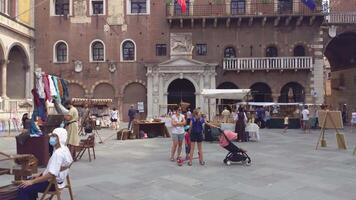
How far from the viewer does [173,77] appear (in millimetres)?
28266

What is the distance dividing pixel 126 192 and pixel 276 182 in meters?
3.20

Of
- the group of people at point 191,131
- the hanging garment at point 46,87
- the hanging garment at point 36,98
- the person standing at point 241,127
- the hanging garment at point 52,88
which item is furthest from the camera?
the person standing at point 241,127

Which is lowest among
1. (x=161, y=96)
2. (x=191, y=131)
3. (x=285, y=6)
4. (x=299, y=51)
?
(x=191, y=131)

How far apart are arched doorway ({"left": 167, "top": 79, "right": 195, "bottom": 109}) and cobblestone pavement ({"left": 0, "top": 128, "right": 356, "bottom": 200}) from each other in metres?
16.6

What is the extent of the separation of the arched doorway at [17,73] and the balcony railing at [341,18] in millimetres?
24238

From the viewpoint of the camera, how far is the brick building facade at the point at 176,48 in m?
28.1

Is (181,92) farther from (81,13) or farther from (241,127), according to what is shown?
(241,127)

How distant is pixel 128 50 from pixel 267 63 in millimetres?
10809

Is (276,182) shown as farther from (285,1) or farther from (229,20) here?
(285,1)

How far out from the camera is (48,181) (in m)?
5.18

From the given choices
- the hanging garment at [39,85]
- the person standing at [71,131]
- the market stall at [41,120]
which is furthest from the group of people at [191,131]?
the hanging garment at [39,85]

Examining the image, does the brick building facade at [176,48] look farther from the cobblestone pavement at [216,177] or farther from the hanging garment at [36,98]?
the hanging garment at [36,98]

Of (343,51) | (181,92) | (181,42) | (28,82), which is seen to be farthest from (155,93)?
(343,51)

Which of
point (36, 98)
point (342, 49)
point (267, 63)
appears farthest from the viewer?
point (342, 49)
